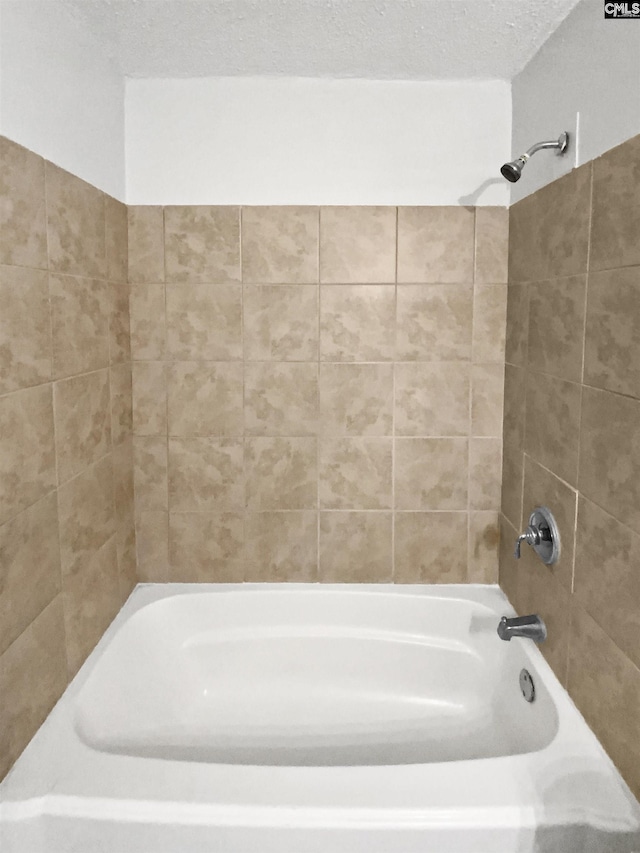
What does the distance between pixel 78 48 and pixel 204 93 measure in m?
0.43

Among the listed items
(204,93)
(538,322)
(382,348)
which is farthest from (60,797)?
(204,93)

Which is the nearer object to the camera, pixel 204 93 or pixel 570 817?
pixel 570 817

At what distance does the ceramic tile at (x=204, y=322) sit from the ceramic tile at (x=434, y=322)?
0.52m

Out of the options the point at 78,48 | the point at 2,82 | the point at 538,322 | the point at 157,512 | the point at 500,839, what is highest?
the point at 78,48

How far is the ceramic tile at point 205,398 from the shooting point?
1.99 meters

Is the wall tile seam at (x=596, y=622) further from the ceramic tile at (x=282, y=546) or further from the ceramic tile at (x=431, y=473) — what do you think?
the ceramic tile at (x=282, y=546)

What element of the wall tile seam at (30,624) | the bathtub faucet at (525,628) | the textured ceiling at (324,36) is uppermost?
the textured ceiling at (324,36)

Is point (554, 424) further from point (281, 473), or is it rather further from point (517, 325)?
point (281, 473)

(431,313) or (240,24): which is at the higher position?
(240,24)

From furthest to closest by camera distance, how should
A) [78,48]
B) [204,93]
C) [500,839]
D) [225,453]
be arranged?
[225,453], [204,93], [78,48], [500,839]

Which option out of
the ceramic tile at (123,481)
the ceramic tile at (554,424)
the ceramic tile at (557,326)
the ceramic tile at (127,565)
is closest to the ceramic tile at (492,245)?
the ceramic tile at (557,326)

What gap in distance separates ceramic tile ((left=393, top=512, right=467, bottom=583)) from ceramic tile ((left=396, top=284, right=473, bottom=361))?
527 mm

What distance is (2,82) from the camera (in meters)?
1.20

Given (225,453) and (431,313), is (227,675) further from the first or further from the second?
(431,313)
